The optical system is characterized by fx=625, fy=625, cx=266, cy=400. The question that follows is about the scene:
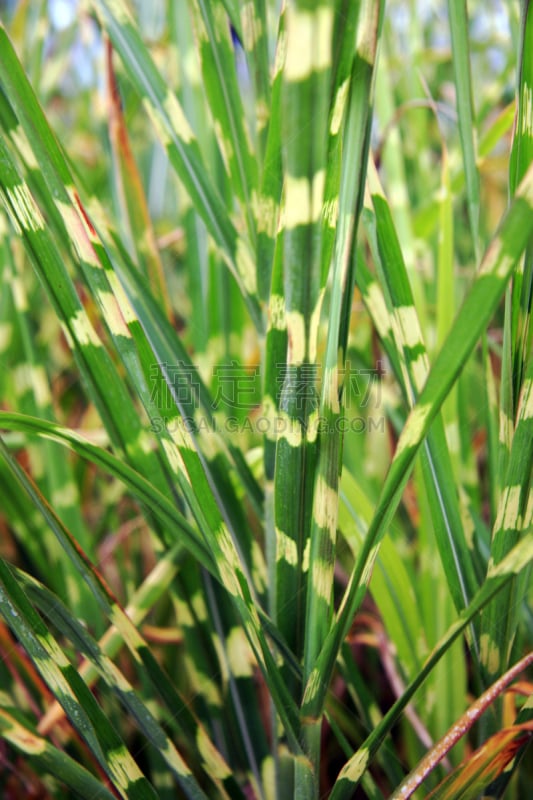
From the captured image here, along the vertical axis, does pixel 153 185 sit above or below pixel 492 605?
above

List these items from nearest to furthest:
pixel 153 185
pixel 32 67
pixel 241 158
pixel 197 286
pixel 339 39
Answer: pixel 339 39 → pixel 241 158 → pixel 197 286 → pixel 32 67 → pixel 153 185

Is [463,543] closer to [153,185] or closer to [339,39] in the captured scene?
[339,39]

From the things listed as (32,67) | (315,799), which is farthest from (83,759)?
(32,67)

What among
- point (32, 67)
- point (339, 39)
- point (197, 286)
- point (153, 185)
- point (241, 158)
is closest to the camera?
point (339, 39)

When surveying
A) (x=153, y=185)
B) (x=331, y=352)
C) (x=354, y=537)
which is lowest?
(x=354, y=537)

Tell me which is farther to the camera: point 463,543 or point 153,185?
point 153,185

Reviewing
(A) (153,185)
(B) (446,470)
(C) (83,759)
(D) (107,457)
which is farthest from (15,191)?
(A) (153,185)

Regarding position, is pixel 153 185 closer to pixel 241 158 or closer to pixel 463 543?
pixel 241 158
